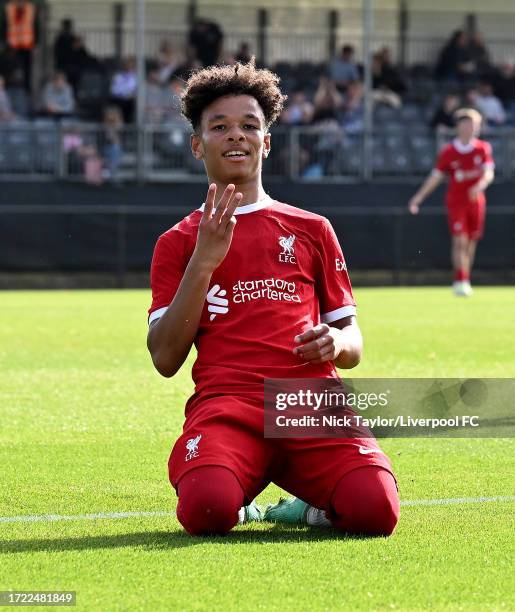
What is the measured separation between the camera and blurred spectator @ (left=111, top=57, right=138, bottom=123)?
2623 cm

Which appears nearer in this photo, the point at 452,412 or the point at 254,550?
the point at 254,550

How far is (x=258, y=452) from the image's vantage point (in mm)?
5148

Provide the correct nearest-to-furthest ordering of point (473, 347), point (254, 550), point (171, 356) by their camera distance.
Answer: point (254, 550), point (171, 356), point (473, 347)

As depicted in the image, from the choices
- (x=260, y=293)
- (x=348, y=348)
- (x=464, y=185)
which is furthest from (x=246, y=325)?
(x=464, y=185)

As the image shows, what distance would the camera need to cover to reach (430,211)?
2595 cm

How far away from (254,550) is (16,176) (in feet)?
68.0

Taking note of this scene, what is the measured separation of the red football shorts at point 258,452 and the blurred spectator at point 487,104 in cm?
2322

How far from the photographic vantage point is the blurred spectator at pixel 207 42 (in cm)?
2819

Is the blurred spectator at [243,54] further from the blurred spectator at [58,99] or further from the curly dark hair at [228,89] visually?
the curly dark hair at [228,89]

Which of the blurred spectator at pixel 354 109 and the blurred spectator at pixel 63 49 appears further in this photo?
the blurred spectator at pixel 63 49

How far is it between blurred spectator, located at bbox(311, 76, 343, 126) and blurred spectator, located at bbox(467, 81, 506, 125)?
118 inches

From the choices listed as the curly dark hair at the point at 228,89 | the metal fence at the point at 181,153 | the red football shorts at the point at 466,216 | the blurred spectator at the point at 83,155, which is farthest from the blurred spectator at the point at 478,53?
the curly dark hair at the point at 228,89

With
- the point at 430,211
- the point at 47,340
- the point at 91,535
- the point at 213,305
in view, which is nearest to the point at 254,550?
the point at 91,535

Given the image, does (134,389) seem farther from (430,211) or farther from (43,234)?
(430,211)
